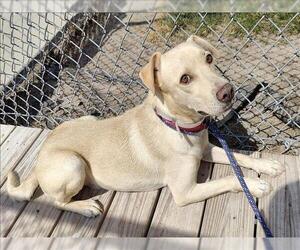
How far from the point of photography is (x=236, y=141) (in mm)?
3703

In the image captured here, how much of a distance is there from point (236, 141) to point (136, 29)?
245 centimetres

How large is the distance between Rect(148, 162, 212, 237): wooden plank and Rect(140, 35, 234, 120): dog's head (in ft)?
2.03

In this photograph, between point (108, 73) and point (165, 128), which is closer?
point (165, 128)

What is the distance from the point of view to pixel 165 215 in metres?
3.00

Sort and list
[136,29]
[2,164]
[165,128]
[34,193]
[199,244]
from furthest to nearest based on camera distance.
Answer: [136,29]
[2,164]
[34,193]
[165,128]
[199,244]

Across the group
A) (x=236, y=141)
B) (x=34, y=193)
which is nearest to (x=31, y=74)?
(x=34, y=193)

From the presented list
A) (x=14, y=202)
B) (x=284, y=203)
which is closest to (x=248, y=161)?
(x=284, y=203)

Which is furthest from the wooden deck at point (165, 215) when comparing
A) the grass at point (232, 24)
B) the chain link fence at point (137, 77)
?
the grass at point (232, 24)

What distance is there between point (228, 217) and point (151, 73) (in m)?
0.97

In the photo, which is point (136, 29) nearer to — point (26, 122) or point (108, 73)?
point (108, 73)

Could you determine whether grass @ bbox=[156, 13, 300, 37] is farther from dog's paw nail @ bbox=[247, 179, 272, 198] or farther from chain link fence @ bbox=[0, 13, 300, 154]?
dog's paw nail @ bbox=[247, 179, 272, 198]

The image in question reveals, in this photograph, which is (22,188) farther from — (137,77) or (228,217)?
(137,77)

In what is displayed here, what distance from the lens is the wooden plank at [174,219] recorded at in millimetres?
2871

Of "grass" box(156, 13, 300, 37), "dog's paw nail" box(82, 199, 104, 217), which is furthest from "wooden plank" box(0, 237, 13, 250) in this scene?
"grass" box(156, 13, 300, 37)
